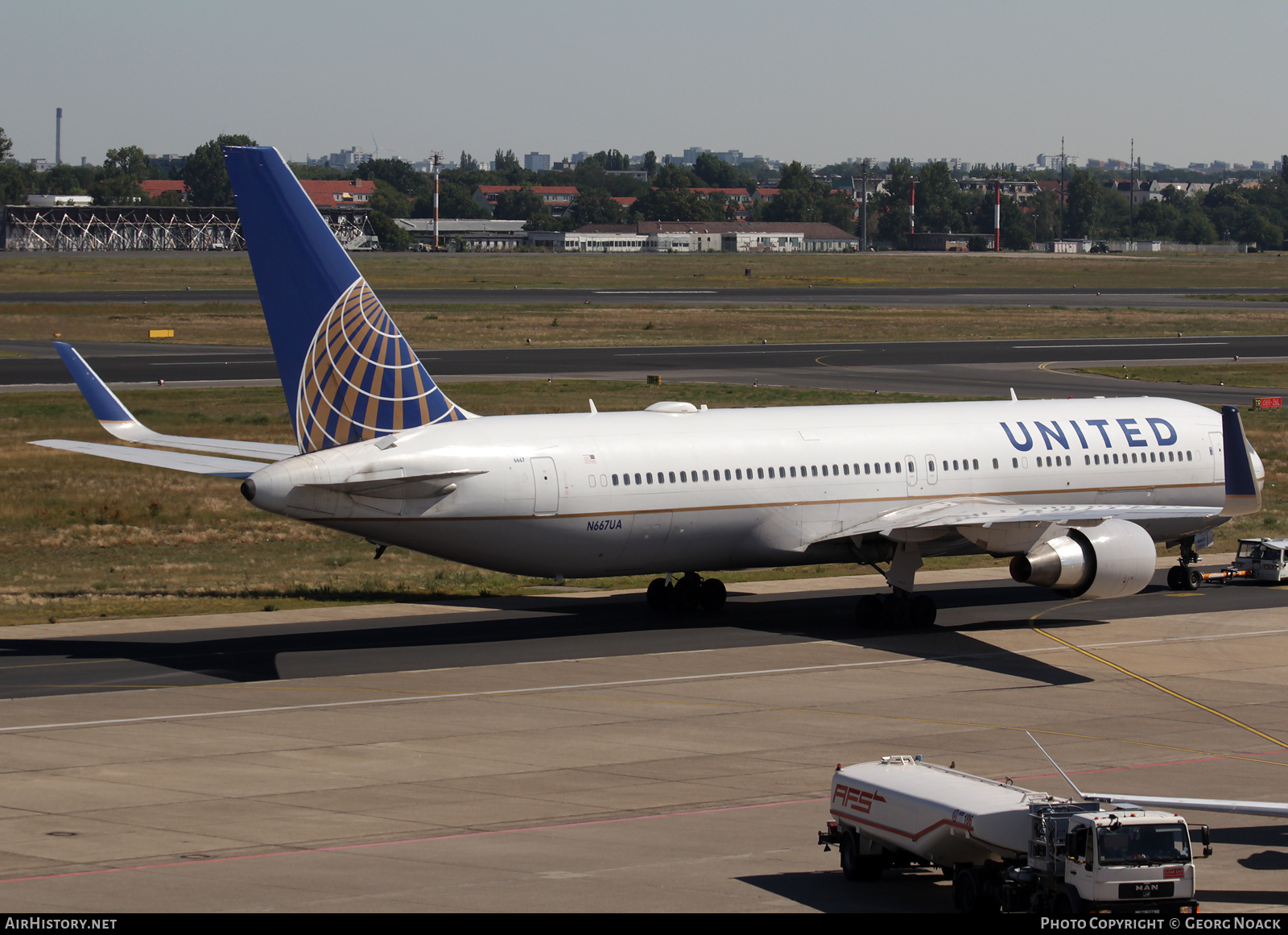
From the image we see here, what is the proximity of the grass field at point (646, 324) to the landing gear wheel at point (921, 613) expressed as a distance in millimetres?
74926

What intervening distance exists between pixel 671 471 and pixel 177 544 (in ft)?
65.9

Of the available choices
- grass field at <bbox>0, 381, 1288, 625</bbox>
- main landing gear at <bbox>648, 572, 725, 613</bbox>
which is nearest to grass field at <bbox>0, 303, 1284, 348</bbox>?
grass field at <bbox>0, 381, 1288, 625</bbox>

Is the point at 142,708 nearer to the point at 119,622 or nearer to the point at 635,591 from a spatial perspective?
the point at 119,622

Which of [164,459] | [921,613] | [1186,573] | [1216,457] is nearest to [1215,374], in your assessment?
[1216,457]

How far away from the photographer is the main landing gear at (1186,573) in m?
45.4

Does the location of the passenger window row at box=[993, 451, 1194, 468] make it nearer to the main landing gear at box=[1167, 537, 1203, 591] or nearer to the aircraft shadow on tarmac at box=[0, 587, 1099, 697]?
the main landing gear at box=[1167, 537, 1203, 591]

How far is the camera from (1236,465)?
3881 cm

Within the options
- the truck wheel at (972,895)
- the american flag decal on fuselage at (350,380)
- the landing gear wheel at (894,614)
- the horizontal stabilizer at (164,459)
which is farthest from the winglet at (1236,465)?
the horizontal stabilizer at (164,459)

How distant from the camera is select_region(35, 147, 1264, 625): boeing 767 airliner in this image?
114 feet

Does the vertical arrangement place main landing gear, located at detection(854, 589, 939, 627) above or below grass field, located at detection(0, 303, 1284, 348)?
below

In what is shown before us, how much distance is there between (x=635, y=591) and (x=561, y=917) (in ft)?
91.0

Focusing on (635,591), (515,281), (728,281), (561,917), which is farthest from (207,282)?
(561,917)

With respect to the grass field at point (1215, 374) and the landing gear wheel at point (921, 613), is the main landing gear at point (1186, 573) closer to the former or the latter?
the landing gear wheel at point (921, 613)

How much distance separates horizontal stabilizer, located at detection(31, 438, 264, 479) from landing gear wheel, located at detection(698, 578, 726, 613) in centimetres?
1148
